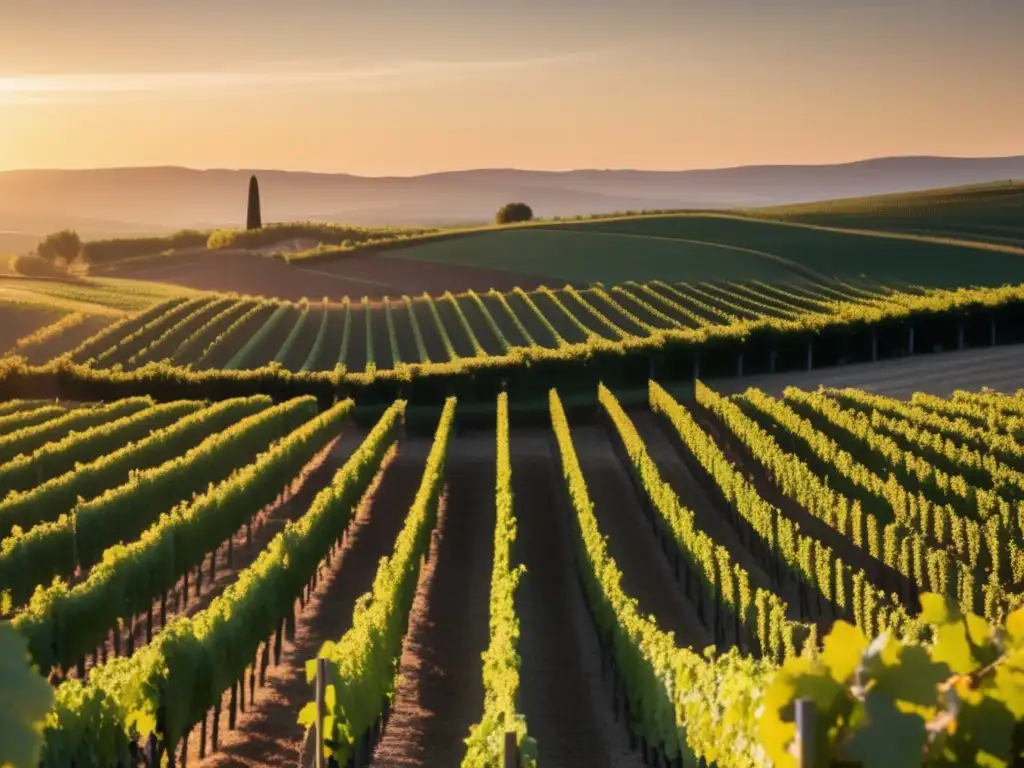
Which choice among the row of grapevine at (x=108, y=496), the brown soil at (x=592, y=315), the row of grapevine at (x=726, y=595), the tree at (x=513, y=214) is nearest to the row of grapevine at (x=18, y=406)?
the row of grapevine at (x=108, y=496)

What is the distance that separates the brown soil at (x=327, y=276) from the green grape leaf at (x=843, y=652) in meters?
84.9

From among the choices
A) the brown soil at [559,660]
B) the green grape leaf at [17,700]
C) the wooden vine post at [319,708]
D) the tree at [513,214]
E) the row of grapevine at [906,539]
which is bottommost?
the brown soil at [559,660]

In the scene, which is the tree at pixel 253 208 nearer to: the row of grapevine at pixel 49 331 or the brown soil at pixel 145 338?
the brown soil at pixel 145 338

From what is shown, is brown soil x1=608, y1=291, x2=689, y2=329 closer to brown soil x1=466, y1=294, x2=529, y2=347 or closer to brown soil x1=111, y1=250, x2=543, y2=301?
brown soil x1=466, y1=294, x2=529, y2=347

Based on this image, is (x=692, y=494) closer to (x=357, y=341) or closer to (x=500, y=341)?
(x=500, y=341)

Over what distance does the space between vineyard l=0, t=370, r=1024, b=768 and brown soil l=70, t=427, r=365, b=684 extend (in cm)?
14

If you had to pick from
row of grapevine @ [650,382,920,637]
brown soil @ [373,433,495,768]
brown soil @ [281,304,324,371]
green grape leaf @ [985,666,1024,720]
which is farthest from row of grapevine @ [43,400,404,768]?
brown soil @ [281,304,324,371]

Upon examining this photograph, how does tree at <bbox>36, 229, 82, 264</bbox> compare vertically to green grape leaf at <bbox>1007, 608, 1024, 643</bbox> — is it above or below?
above

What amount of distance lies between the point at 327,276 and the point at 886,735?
95526mm

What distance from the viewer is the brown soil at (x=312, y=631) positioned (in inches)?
728

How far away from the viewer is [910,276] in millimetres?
85250

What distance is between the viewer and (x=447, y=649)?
22.8 meters

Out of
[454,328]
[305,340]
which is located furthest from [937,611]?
[454,328]

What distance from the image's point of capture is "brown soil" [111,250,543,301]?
91062 millimetres
